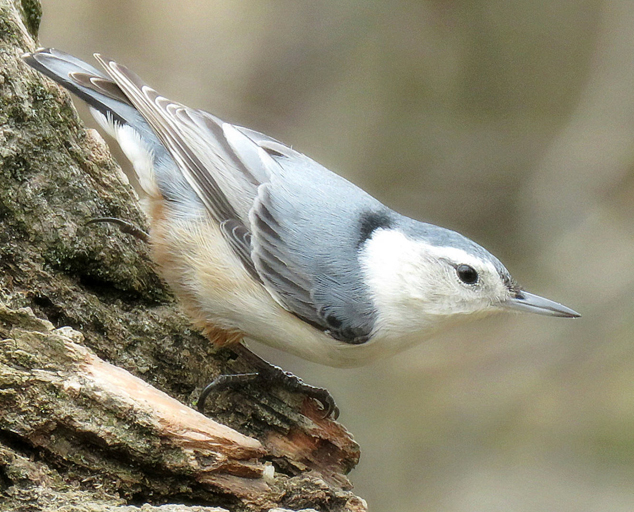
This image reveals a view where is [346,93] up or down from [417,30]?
down

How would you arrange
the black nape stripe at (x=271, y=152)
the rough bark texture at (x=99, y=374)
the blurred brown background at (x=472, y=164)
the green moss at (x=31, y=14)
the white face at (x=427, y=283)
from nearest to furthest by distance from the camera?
the rough bark texture at (x=99, y=374) < the white face at (x=427, y=283) < the green moss at (x=31, y=14) < the black nape stripe at (x=271, y=152) < the blurred brown background at (x=472, y=164)

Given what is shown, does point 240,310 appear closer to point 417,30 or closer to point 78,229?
point 78,229

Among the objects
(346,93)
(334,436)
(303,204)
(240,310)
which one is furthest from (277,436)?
(346,93)

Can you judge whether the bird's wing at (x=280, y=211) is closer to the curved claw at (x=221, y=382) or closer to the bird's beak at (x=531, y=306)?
the curved claw at (x=221, y=382)

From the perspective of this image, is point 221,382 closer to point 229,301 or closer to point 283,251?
point 229,301

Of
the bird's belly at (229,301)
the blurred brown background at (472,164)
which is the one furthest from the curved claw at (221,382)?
the blurred brown background at (472,164)

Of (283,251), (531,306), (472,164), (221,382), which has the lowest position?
(221,382)

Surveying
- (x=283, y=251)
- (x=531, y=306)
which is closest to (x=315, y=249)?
(x=283, y=251)
